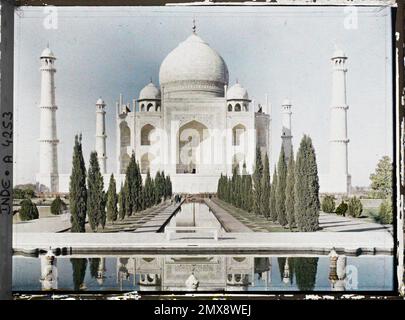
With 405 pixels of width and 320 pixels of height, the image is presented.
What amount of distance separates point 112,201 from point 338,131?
8.53 feet

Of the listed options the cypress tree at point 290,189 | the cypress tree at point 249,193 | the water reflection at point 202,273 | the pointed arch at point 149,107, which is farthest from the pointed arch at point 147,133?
the cypress tree at point 290,189

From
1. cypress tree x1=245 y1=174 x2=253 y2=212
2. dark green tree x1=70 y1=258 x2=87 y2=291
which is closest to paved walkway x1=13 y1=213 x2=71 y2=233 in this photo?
dark green tree x1=70 y1=258 x2=87 y2=291

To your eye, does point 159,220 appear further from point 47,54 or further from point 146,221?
point 47,54

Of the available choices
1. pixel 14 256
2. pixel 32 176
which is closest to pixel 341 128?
pixel 32 176

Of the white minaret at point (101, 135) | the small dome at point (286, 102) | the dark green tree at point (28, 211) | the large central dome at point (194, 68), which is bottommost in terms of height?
the dark green tree at point (28, 211)

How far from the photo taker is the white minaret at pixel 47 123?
214 inches

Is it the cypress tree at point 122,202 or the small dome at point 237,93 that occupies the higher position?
the small dome at point 237,93

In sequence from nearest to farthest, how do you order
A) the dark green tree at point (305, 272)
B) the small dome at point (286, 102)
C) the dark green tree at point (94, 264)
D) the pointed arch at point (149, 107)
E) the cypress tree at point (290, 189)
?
the dark green tree at point (305, 272), the dark green tree at point (94, 264), the small dome at point (286, 102), the cypress tree at point (290, 189), the pointed arch at point (149, 107)

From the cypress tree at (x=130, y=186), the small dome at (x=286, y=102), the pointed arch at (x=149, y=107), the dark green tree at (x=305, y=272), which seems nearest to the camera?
the dark green tree at (x=305, y=272)

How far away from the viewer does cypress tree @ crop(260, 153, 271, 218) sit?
5738mm

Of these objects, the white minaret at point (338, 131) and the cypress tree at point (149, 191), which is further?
the cypress tree at point (149, 191)

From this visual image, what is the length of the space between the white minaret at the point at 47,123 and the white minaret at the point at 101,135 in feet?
1.43

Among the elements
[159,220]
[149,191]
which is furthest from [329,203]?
[149,191]

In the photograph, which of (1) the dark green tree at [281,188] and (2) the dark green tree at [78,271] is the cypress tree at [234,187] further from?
(2) the dark green tree at [78,271]
